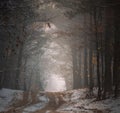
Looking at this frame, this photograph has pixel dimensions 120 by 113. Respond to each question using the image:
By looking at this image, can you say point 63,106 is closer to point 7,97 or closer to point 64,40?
point 7,97

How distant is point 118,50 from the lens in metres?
23.5

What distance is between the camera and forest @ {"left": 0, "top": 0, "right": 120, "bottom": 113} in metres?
20.0

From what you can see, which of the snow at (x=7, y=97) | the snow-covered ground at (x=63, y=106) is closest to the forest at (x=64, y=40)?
the snow-covered ground at (x=63, y=106)

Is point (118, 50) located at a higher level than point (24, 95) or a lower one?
higher

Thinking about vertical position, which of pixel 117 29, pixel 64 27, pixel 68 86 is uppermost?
pixel 64 27

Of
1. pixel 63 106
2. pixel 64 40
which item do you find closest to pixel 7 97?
pixel 63 106

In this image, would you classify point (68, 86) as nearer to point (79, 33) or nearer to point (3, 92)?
point (79, 33)

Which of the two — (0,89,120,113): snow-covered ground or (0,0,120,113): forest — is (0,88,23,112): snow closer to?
(0,89,120,113): snow-covered ground

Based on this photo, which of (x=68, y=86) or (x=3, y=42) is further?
(x=68, y=86)

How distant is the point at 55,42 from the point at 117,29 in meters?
22.5

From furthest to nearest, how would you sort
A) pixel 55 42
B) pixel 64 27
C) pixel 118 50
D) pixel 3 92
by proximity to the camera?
pixel 55 42 < pixel 64 27 < pixel 3 92 < pixel 118 50

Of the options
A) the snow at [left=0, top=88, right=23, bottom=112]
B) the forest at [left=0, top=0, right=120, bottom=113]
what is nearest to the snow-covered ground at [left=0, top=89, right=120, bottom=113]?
the snow at [left=0, top=88, right=23, bottom=112]

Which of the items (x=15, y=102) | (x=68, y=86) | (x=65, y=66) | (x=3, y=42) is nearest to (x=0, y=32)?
(x=3, y=42)

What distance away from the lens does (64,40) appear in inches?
1692
